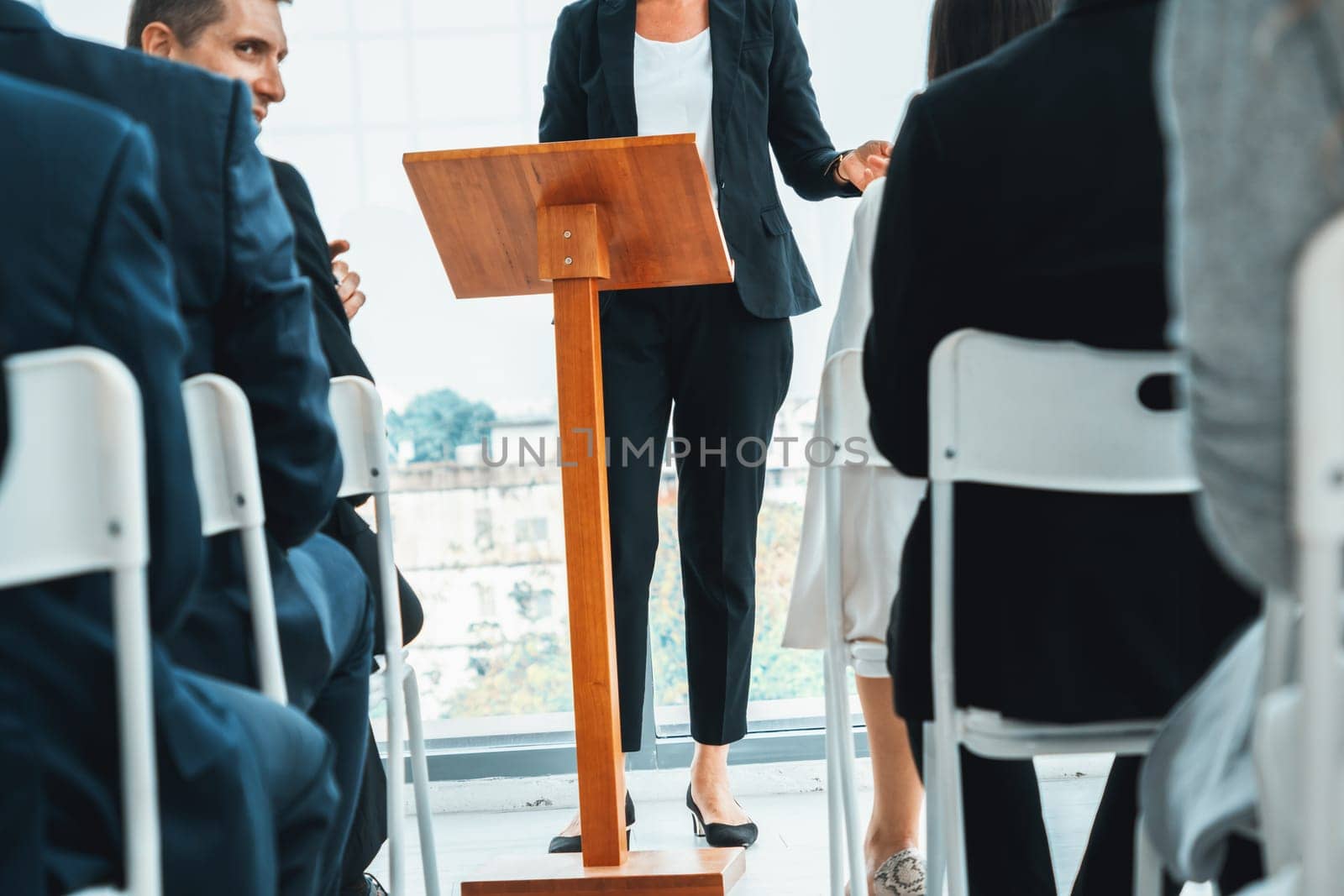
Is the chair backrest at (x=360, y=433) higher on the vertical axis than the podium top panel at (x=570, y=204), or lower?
lower

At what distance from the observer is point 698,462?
8.65 ft

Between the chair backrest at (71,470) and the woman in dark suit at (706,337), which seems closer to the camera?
the chair backrest at (71,470)

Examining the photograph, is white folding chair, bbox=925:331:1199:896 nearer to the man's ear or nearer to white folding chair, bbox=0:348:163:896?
white folding chair, bbox=0:348:163:896

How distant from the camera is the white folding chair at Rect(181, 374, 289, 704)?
1200 mm

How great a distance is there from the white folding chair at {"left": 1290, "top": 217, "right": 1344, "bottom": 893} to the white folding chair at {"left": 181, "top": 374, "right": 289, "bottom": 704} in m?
0.92

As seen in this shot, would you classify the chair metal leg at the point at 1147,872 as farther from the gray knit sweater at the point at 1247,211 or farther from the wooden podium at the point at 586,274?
the wooden podium at the point at 586,274

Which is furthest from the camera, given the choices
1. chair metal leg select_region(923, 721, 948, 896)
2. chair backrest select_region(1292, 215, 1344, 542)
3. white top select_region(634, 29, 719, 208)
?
white top select_region(634, 29, 719, 208)

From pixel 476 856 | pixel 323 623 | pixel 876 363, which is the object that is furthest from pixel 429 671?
pixel 876 363

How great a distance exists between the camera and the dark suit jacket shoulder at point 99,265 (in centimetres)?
85

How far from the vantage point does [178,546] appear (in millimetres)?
927

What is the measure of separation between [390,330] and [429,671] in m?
0.87

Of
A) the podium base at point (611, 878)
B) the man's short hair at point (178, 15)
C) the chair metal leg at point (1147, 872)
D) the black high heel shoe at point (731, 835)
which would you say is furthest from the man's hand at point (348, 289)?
the chair metal leg at point (1147, 872)

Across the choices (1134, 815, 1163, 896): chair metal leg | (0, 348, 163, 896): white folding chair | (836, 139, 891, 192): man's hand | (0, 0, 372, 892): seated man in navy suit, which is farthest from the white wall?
(0, 348, 163, 896): white folding chair

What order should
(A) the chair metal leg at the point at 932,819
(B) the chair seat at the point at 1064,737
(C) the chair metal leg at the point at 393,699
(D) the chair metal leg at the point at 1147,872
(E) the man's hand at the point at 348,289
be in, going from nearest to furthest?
(D) the chair metal leg at the point at 1147,872, (B) the chair seat at the point at 1064,737, (A) the chair metal leg at the point at 932,819, (C) the chair metal leg at the point at 393,699, (E) the man's hand at the point at 348,289
